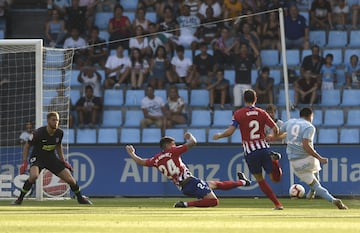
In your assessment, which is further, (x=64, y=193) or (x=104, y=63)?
(x=104, y=63)

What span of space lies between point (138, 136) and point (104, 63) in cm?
264

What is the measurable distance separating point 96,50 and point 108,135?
2.73 m

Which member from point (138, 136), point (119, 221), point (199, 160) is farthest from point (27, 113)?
point (119, 221)

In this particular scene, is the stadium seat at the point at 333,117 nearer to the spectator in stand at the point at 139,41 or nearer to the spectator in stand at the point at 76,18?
the spectator in stand at the point at 139,41

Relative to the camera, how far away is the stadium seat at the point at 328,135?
26.7m

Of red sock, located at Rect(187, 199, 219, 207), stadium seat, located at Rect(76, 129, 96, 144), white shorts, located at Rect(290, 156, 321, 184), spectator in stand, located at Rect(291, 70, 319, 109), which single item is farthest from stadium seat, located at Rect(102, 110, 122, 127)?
white shorts, located at Rect(290, 156, 321, 184)

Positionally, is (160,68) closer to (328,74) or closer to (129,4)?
(129,4)

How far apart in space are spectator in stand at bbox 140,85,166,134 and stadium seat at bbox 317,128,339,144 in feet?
11.5

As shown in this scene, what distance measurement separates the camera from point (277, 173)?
61.5 feet

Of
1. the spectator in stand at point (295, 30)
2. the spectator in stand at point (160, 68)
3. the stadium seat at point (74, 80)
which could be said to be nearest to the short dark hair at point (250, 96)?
the spectator in stand at point (160, 68)

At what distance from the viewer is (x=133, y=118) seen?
89.9ft

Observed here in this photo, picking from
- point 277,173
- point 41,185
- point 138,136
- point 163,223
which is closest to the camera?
point 163,223

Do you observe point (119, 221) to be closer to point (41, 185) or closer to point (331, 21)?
point (41, 185)

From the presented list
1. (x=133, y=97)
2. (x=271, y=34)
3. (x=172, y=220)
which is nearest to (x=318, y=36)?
(x=271, y=34)
